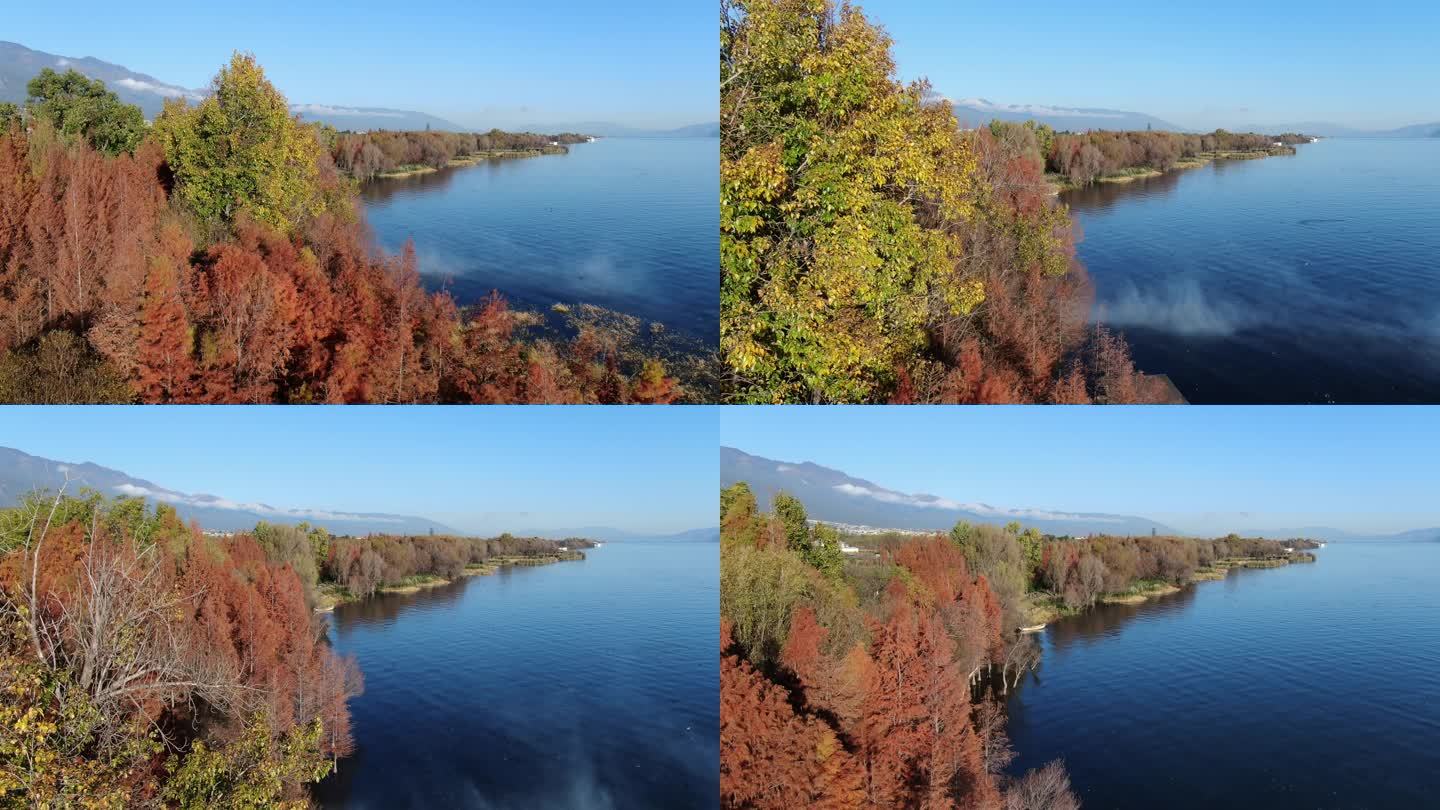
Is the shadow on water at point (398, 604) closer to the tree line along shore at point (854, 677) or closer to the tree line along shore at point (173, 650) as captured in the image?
the tree line along shore at point (173, 650)

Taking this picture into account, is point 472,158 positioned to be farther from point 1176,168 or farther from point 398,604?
point 1176,168

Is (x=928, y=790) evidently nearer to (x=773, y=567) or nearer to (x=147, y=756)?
(x=773, y=567)

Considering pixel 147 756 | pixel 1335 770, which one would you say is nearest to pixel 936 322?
pixel 1335 770

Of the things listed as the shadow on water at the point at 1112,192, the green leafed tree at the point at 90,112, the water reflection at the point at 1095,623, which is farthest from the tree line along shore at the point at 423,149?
the water reflection at the point at 1095,623

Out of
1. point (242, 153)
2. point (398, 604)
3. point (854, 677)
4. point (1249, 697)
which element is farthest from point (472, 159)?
point (1249, 697)

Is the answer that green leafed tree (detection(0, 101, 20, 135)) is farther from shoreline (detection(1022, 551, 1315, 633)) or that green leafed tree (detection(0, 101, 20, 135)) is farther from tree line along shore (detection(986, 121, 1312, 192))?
shoreline (detection(1022, 551, 1315, 633))

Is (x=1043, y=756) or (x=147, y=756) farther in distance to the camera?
(x=1043, y=756)

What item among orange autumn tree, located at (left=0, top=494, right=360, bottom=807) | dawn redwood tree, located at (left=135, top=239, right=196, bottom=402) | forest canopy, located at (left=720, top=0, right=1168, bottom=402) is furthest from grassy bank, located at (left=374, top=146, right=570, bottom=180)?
orange autumn tree, located at (left=0, top=494, right=360, bottom=807)

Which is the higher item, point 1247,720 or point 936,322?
point 936,322
